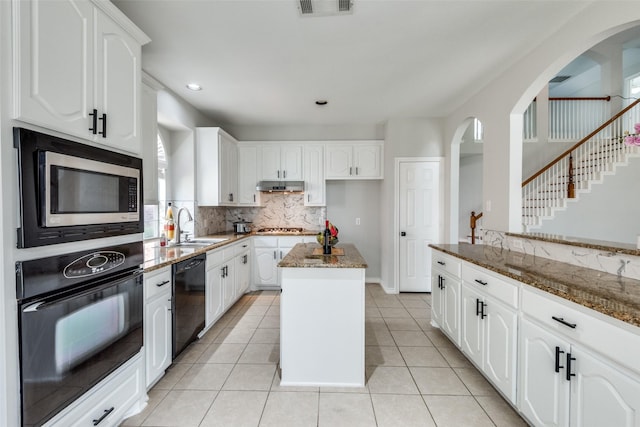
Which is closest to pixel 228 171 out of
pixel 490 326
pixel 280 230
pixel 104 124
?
pixel 280 230

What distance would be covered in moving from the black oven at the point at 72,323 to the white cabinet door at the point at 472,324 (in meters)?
2.32

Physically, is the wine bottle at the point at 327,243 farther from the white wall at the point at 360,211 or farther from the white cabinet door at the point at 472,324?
the white wall at the point at 360,211

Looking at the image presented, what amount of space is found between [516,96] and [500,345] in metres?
2.16

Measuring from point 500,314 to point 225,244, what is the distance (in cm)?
279

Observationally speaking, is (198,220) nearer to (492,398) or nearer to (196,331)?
(196,331)

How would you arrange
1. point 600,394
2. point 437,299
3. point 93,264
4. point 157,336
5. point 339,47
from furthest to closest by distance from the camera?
point 437,299 < point 339,47 < point 157,336 < point 93,264 < point 600,394

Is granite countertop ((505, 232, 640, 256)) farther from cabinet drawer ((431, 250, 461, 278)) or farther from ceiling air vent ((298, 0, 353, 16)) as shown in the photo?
ceiling air vent ((298, 0, 353, 16))

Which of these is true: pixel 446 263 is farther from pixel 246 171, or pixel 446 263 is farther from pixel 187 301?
pixel 246 171

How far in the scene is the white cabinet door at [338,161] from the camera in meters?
4.65

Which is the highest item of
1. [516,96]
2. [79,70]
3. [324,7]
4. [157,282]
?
[324,7]

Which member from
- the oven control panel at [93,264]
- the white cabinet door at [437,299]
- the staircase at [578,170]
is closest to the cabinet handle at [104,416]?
the oven control panel at [93,264]

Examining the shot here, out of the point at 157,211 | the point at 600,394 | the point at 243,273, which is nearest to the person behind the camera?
the point at 600,394

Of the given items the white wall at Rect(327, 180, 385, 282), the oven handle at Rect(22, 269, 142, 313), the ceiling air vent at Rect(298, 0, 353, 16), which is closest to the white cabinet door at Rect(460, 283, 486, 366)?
the ceiling air vent at Rect(298, 0, 353, 16)

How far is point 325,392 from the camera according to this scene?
206cm
